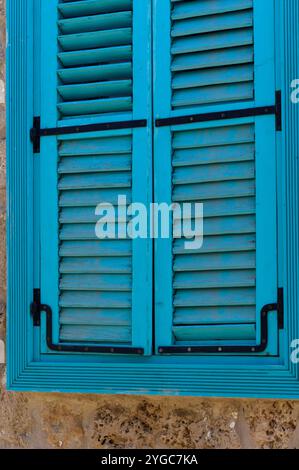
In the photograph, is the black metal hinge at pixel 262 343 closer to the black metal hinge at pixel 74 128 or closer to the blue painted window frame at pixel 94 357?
the blue painted window frame at pixel 94 357

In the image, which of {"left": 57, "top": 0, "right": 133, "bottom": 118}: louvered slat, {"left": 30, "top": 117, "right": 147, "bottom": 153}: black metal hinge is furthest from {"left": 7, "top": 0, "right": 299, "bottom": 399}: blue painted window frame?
{"left": 57, "top": 0, "right": 133, "bottom": 118}: louvered slat

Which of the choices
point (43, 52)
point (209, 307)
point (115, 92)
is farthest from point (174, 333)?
point (43, 52)

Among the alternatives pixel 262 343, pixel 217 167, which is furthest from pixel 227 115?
pixel 262 343

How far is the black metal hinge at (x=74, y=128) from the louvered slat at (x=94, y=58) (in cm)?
6

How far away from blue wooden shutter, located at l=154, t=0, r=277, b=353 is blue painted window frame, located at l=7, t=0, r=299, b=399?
5 cm

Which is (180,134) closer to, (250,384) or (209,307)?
(209,307)

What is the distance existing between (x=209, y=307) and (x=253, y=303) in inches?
5.8

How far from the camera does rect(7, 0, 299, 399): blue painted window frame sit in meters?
2.55

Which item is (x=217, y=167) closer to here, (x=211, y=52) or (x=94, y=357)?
(x=211, y=52)

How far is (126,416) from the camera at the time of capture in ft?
9.22

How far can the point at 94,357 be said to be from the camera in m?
2.78
